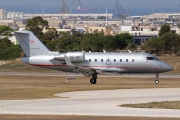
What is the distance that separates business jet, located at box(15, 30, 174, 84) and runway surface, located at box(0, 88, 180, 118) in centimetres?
1163

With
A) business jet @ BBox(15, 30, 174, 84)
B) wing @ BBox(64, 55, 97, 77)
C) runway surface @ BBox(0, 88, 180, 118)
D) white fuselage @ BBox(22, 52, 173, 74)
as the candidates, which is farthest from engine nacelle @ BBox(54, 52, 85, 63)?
runway surface @ BBox(0, 88, 180, 118)

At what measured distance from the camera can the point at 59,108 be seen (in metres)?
42.2

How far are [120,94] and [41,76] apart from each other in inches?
1182

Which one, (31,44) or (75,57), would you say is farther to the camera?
(31,44)

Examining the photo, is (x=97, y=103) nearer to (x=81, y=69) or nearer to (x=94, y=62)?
(x=81, y=69)

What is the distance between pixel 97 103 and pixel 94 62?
73.9 ft

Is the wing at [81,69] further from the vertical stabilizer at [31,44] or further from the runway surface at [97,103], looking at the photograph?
the runway surface at [97,103]

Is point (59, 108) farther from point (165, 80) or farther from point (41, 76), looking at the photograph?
point (41, 76)

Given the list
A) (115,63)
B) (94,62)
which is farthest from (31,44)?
(115,63)

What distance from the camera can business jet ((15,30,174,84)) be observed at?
66.4 meters

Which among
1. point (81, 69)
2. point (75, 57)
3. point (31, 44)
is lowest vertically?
point (81, 69)

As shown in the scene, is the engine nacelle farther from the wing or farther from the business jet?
the wing

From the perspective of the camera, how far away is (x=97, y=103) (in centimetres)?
4481

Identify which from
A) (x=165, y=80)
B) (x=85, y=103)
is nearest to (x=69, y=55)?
(x=165, y=80)
